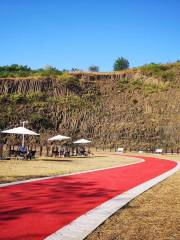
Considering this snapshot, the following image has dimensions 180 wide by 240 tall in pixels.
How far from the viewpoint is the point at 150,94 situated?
77.3m

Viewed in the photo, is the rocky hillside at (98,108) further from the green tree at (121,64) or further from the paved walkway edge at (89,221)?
the paved walkway edge at (89,221)

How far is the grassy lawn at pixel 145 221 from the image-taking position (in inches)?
A: 227

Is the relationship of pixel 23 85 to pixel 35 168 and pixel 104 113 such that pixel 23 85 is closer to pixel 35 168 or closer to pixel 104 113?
pixel 104 113

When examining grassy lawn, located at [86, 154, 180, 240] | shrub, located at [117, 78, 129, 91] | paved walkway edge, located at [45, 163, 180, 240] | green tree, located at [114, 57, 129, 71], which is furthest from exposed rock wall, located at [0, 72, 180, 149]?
paved walkway edge, located at [45, 163, 180, 240]

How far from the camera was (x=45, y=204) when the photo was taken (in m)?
8.25

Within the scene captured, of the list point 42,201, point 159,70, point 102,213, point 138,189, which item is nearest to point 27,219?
point 102,213

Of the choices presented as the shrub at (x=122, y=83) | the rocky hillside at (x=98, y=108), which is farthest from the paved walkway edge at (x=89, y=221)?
the shrub at (x=122, y=83)

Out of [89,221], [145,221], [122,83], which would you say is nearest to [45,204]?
[89,221]

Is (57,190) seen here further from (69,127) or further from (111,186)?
(69,127)

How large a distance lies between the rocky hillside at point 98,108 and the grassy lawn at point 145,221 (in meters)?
53.0

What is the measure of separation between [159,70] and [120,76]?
34.5 ft

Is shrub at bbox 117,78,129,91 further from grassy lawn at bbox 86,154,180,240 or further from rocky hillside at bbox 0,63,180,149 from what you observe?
grassy lawn at bbox 86,154,180,240

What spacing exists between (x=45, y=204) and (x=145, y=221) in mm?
2359

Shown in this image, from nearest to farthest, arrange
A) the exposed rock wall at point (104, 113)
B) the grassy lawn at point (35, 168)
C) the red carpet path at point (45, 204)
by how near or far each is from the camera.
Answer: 1. the red carpet path at point (45, 204)
2. the grassy lawn at point (35, 168)
3. the exposed rock wall at point (104, 113)
